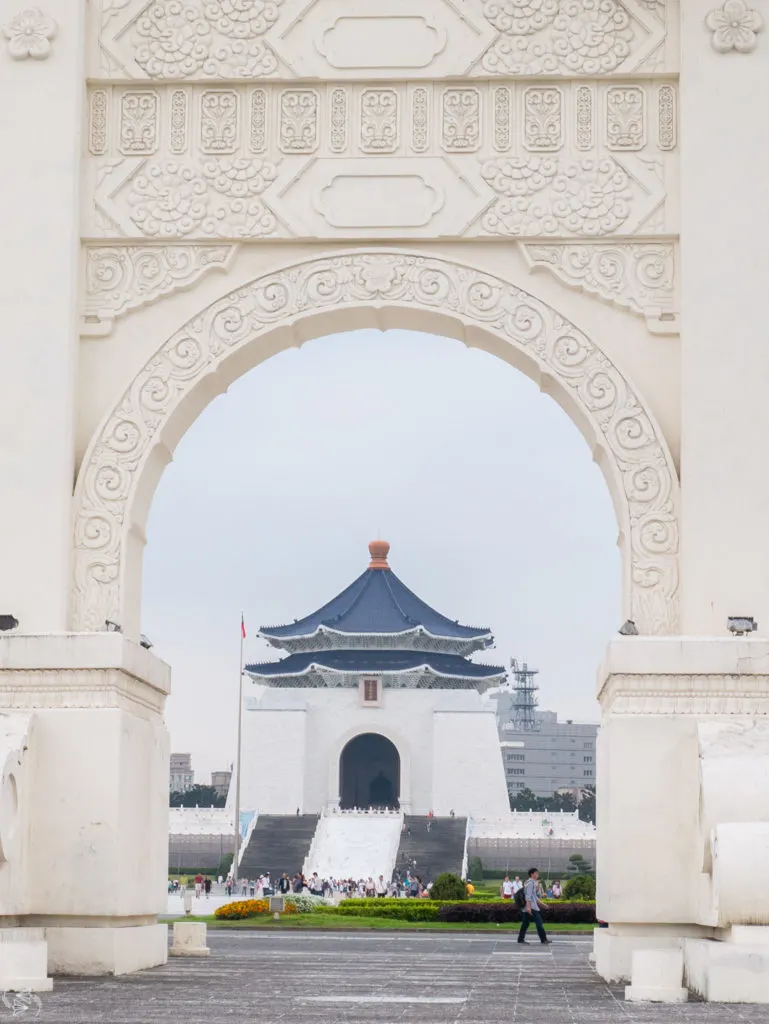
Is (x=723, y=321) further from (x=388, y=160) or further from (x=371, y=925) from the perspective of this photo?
(x=371, y=925)

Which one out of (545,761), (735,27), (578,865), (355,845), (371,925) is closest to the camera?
(735,27)

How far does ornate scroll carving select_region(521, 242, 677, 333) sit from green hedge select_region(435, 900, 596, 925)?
1111 cm

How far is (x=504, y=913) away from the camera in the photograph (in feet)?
61.3

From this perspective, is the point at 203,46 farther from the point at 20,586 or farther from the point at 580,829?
the point at 580,829

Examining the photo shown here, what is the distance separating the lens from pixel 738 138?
29.0 feet

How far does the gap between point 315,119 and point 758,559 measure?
3.34m

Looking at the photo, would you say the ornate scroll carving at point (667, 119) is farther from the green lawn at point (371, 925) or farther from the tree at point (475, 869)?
the tree at point (475, 869)

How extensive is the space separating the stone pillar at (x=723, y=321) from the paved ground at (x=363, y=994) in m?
2.16

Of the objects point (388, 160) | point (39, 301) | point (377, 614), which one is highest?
point (377, 614)

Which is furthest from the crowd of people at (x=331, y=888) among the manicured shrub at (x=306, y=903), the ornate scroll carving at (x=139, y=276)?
the ornate scroll carving at (x=139, y=276)

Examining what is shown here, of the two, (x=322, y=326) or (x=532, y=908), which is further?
(x=532, y=908)

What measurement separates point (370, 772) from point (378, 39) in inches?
1680

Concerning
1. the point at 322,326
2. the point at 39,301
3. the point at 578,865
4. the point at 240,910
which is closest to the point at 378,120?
the point at 322,326

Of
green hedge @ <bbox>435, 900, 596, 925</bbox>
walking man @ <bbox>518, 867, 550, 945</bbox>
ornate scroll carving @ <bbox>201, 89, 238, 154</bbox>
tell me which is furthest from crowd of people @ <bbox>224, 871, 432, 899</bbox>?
ornate scroll carving @ <bbox>201, 89, 238, 154</bbox>
